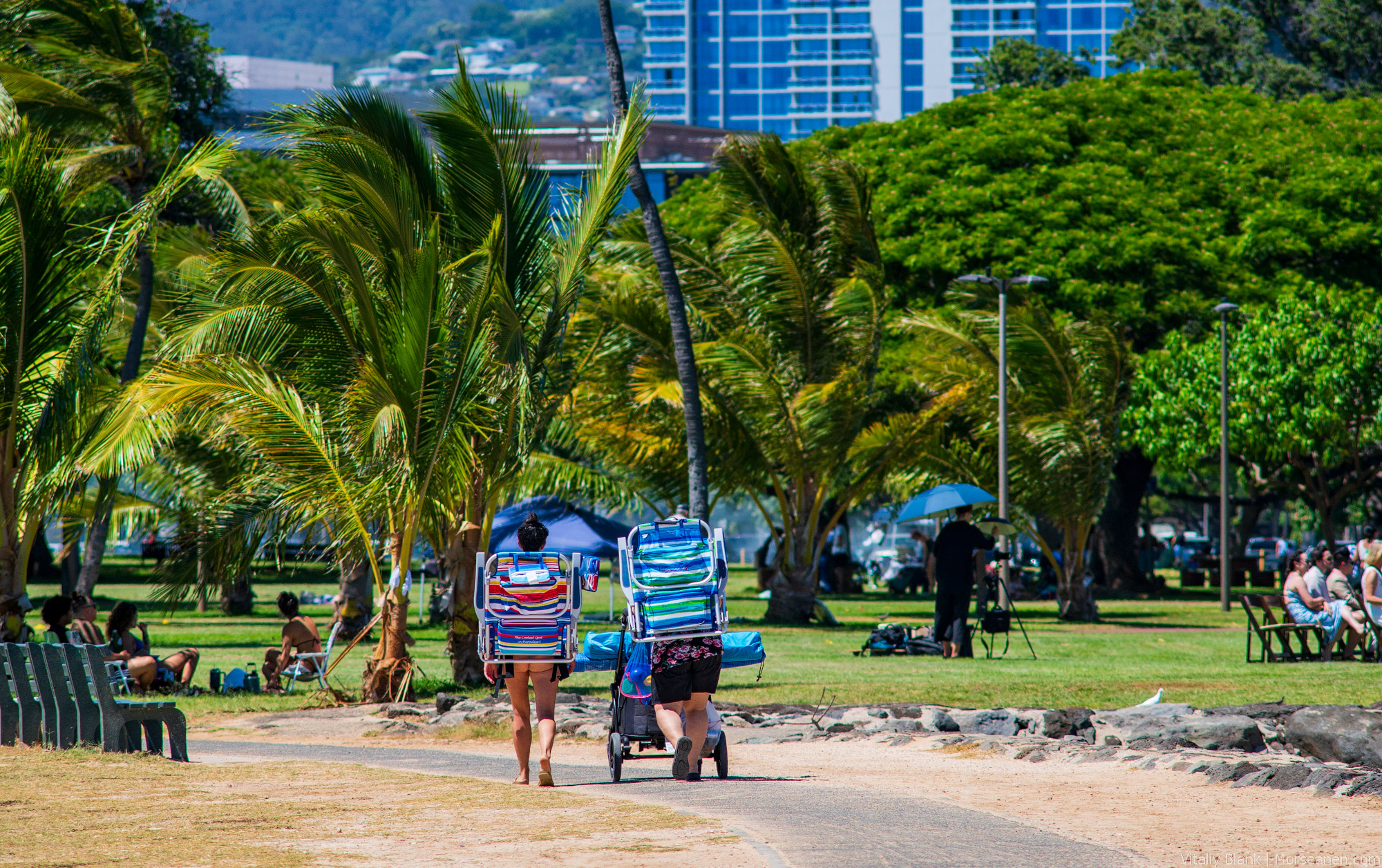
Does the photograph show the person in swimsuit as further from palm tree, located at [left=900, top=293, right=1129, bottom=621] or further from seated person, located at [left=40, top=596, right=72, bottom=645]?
palm tree, located at [left=900, top=293, right=1129, bottom=621]

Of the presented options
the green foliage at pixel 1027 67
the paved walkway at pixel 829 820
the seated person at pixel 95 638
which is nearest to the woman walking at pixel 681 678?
the paved walkway at pixel 829 820

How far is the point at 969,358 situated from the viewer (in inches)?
1027

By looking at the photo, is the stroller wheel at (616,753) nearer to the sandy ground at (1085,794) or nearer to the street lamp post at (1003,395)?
the sandy ground at (1085,794)

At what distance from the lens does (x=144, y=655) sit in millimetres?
13852

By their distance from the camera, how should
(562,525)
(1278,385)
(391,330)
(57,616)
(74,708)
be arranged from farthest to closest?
(1278,385) → (562,525) → (391,330) → (57,616) → (74,708)

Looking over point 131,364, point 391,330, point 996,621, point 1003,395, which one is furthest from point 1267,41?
point 391,330

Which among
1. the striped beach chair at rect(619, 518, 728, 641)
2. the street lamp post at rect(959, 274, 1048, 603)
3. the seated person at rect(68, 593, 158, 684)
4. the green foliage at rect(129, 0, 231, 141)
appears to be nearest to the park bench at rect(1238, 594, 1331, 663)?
the street lamp post at rect(959, 274, 1048, 603)

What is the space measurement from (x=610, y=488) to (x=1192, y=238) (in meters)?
14.9

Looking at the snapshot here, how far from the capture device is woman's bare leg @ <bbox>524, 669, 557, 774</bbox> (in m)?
8.77

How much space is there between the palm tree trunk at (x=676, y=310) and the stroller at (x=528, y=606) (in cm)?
654

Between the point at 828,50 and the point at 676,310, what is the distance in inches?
5172

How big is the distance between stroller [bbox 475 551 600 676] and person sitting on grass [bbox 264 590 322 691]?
21.8 feet

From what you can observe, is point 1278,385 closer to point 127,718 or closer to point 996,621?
point 996,621

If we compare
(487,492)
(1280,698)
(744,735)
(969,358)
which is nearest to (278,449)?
(487,492)
